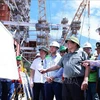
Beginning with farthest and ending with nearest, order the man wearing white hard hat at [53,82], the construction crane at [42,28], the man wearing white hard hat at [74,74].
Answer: the construction crane at [42,28], the man wearing white hard hat at [53,82], the man wearing white hard hat at [74,74]

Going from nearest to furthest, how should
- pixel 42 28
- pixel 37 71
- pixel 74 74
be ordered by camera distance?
pixel 74 74
pixel 37 71
pixel 42 28

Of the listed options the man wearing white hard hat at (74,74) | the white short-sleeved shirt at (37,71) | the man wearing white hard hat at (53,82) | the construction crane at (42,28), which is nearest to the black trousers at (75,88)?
the man wearing white hard hat at (74,74)

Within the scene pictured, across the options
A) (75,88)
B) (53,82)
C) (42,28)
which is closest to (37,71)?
(53,82)

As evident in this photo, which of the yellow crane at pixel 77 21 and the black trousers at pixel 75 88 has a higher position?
the yellow crane at pixel 77 21

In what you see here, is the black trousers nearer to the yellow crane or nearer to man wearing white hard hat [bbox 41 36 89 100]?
man wearing white hard hat [bbox 41 36 89 100]

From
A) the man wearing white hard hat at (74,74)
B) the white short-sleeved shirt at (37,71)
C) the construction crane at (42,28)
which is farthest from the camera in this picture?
the construction crane at (42,28)

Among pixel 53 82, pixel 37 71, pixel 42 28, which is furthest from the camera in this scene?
pixel 42 28

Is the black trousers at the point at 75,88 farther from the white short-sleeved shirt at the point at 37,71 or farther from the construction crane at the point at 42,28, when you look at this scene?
the construction crane at the point at 42,28

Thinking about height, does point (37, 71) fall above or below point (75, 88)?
above

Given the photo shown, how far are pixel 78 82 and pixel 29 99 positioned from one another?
3.25m

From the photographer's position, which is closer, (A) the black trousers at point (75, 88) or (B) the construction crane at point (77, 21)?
(A) the black trousers at point (75, 88)

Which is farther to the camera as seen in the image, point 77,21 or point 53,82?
point 77,21

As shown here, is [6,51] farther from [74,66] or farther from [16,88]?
[16,88]

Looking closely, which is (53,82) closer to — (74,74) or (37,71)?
(37,71)
